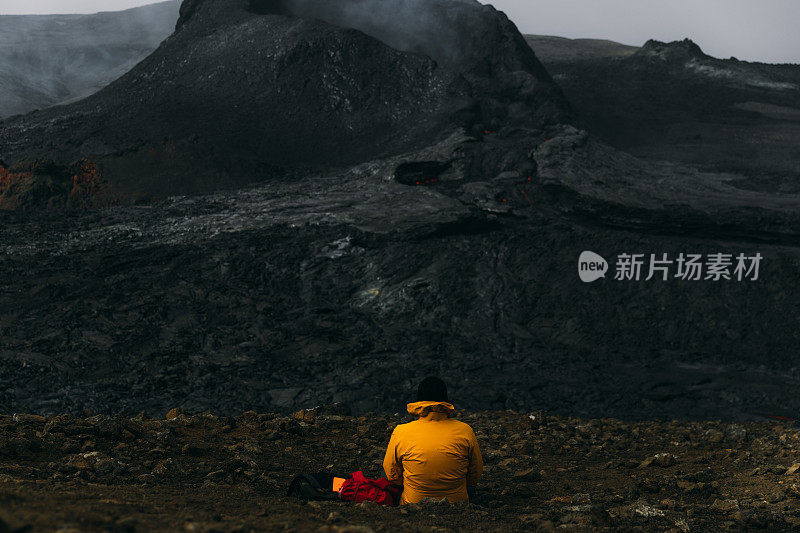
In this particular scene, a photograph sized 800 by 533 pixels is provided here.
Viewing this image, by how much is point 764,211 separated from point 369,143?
394 inches

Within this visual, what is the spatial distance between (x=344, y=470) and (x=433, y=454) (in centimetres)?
192

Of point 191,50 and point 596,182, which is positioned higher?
point 191,50

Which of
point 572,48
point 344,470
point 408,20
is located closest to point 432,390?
point 344,470

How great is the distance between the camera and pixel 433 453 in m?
4.01

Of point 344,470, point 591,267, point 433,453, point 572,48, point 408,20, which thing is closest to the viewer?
point 433,453

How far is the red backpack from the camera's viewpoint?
13.7 feet

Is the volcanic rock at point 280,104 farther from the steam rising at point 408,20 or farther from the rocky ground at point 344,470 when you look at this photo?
the rocky ground at point 344,470

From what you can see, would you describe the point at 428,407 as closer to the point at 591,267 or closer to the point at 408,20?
the point at 591,267

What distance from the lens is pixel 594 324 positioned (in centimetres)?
1332

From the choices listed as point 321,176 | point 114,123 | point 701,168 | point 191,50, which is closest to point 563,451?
point 321,176

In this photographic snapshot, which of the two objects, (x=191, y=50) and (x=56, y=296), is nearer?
(x=56, y=296)

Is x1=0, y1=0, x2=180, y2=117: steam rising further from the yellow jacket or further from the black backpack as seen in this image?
the yellow jacket

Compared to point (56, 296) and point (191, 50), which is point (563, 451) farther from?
point (191, 50)

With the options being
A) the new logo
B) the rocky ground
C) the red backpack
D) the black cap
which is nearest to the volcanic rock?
the new logo
